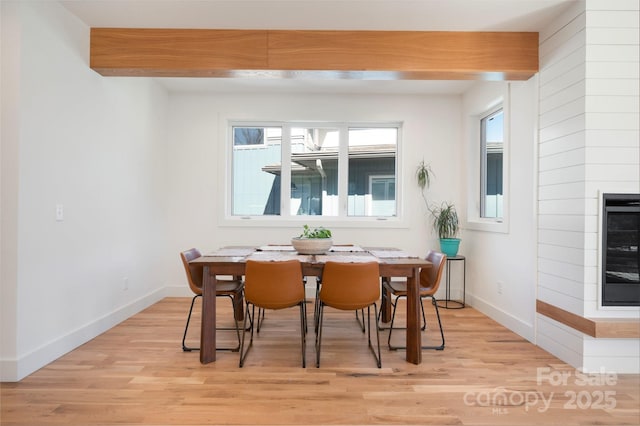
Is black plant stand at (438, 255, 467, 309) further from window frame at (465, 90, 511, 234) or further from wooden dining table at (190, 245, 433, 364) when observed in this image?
wooden dining table at (190, 245, 433, 364)

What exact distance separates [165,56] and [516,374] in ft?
12.5

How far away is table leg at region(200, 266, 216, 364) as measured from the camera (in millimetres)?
2844

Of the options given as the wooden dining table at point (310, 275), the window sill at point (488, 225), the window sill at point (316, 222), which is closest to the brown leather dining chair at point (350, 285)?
the wooden dining table at point (310, 275)

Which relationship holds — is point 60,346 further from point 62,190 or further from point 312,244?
point 312,244

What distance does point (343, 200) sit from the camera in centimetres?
516

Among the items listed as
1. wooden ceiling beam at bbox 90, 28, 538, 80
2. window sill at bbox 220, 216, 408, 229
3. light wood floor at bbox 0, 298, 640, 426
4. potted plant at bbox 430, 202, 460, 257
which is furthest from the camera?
window sill at bbox 220, 216, 408, 229

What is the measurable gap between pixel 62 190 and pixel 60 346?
48.7 inches

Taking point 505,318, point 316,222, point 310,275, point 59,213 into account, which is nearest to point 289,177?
point 316,222

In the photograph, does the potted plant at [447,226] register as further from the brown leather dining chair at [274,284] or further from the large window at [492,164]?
the brown leather dining chair at [274,284]

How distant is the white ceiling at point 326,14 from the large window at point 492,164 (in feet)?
4.49

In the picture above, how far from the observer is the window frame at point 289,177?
5.02 metres

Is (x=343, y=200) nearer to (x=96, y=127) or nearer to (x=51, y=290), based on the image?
(x=96, y=127)

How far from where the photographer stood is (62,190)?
9.64 ft

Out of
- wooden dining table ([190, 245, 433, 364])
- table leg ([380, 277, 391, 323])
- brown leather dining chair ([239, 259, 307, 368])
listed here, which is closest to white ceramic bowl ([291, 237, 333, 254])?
wooden dining table ([190, 245, 433, 364])
